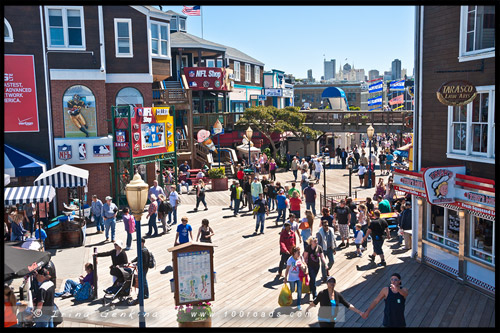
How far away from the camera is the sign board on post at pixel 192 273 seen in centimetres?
989

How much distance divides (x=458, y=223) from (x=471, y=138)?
2.34m

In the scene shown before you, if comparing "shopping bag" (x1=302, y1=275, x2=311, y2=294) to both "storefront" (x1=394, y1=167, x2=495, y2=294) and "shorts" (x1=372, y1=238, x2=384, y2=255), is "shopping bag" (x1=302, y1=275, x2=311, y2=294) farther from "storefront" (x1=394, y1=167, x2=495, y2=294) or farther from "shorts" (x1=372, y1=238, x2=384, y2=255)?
"storefront" (x1=394, y1=167, x2=495, y2=294)

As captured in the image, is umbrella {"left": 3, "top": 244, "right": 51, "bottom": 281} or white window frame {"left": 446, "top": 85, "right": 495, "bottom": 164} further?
white window frame {"left": 446, "top": 85, "right": 495, "bottom": 164}

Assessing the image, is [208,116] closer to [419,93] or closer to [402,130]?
[402,130]

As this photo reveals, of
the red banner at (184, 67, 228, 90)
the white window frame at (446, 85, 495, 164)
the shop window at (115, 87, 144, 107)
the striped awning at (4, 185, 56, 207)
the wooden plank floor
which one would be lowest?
the wooden plank floor

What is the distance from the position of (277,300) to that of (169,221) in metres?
8.93

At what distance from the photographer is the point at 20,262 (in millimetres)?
9977

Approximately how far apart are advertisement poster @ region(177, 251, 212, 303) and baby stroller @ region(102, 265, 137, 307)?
272 cm

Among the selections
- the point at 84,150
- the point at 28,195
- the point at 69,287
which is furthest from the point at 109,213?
the point at 84,150

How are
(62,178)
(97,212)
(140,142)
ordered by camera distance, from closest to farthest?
1. (97,212)
2. (62,178)
3. (140,142)

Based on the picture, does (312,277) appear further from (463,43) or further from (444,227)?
(463,43)

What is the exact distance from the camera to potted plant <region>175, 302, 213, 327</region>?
9977mm

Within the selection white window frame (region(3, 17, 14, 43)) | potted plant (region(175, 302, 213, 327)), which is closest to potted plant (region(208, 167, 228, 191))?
white window frame (region(3, 17, 14, 43))

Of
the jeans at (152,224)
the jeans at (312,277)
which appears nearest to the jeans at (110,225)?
the jeans at (152,224)
